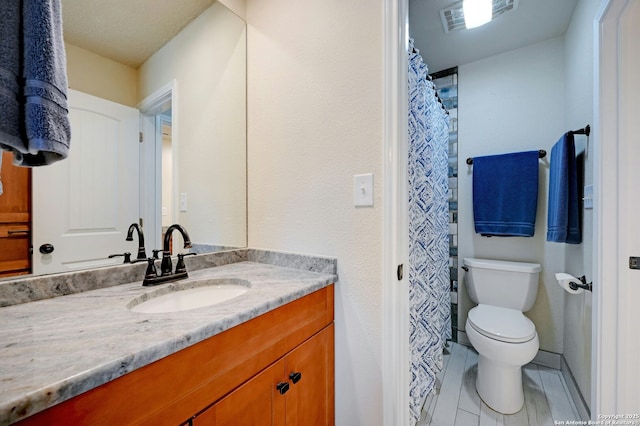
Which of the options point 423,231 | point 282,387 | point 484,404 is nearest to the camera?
point 282,387

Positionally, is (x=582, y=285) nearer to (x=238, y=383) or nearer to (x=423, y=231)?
(x=423, y=231)

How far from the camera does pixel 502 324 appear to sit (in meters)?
1.53

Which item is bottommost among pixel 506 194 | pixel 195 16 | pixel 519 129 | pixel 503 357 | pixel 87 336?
pixel 503 357

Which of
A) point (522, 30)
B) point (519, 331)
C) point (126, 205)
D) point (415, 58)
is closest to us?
point (126, 205)

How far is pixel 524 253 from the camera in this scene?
194cm

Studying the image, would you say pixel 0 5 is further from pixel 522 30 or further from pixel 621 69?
pixel 522 30

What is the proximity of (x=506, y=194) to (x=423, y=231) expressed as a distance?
3.44 feet

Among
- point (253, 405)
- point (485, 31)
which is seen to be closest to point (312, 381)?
point (253, 405)

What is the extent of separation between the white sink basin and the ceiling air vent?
1.95 metres

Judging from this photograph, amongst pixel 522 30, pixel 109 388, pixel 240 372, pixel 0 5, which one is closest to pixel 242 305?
pixel 240 372

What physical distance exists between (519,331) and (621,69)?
1.31 meters

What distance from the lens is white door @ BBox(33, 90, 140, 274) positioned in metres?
0.80

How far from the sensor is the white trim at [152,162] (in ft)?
3.37

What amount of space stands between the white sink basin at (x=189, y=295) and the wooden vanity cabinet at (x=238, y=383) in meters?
0.25
